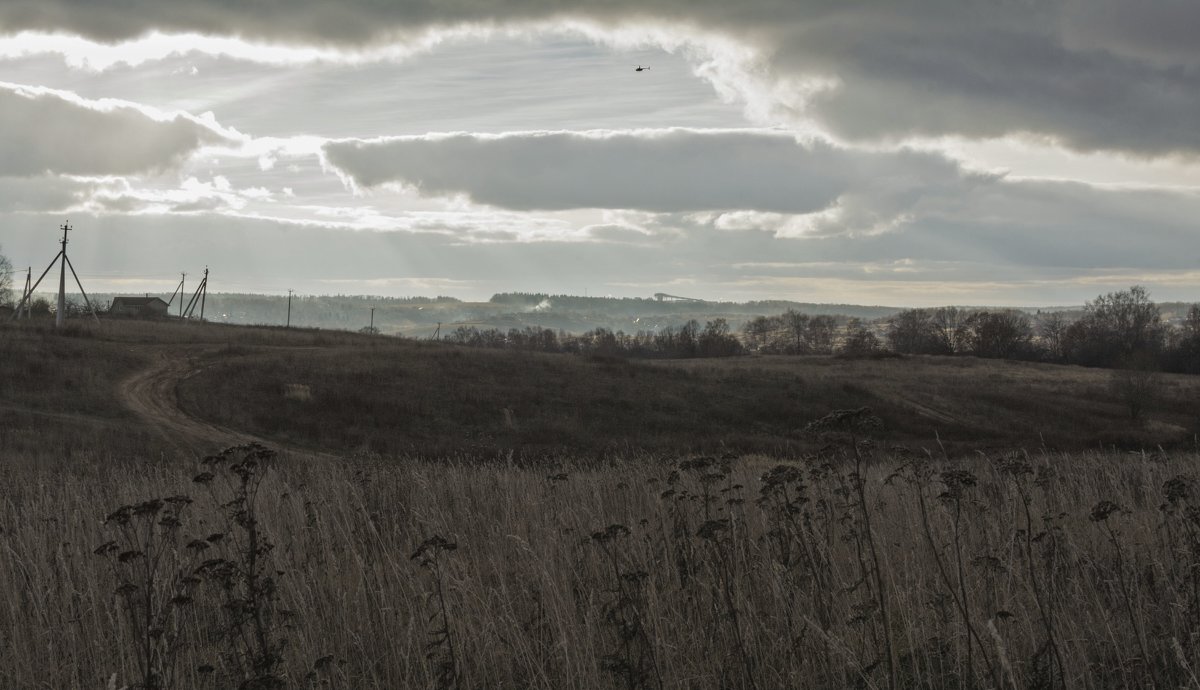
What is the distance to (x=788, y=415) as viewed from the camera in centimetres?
4984

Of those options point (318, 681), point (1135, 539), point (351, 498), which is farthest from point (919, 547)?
point (351, 498)

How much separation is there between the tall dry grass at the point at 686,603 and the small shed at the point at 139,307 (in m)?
116

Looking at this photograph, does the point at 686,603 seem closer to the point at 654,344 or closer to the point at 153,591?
the point at 153,591

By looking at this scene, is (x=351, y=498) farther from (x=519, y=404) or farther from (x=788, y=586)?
(x=519, y=404)

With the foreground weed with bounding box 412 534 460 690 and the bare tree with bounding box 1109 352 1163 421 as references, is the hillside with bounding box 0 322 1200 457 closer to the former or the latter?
the bare tree with bounding box 1109 352 1163 421

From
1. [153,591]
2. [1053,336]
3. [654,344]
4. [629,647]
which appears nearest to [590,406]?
[153,591]

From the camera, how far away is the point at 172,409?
38344 mm

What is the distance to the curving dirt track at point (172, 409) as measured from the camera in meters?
32.0

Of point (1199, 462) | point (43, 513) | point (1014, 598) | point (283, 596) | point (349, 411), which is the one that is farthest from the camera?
point (349, 411)

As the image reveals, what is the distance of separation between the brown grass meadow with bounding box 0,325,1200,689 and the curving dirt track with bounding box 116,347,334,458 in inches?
763

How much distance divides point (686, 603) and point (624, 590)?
2.59ft

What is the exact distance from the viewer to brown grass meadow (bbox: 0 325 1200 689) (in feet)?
15.6

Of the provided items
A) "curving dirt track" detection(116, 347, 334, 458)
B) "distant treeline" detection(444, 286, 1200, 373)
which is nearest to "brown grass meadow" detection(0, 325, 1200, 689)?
"curving dirt track" detection(116, 347, 334, 458)

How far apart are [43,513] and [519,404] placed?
3663 cm
